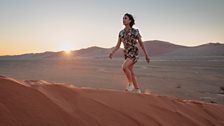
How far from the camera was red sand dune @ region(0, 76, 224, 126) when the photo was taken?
10.4 ft

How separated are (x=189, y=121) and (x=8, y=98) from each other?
2.31m

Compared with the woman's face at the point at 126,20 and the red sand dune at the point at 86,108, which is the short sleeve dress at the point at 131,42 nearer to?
the woman's face at the point at 126,20

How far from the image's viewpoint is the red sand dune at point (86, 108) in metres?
3.16

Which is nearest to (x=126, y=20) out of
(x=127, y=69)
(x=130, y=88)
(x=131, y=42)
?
(x=131, y=42)

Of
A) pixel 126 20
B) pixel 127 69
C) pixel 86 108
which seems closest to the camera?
pixel 86 108

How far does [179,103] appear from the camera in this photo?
4.82 metres

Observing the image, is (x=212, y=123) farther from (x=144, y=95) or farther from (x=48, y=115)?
(x=48, y=115)

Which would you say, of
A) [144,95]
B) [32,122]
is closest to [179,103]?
[144,95]

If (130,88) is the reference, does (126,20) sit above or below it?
above

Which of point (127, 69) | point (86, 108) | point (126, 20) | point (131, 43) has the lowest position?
point (86, 108)

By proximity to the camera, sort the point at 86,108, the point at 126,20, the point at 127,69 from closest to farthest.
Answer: the point at 86,108
the point at 127,69
the point at 126,20

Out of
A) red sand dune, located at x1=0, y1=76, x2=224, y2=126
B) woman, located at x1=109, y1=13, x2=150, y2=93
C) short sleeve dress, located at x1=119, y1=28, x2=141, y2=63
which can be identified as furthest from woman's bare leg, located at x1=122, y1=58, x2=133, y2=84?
red sand dune, located at x1=0, y1=76, x2=224, y2=126

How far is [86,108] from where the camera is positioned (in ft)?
12.0

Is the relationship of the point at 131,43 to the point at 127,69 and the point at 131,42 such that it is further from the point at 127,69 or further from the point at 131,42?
the point at 127,69
